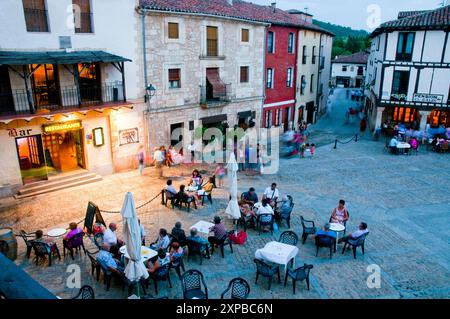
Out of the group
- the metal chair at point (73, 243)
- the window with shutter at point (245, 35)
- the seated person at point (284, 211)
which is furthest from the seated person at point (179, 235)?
the window with shutter at point (245, 35)

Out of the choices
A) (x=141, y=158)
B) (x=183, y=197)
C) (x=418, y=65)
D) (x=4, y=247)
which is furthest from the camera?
(x=418, y=65)

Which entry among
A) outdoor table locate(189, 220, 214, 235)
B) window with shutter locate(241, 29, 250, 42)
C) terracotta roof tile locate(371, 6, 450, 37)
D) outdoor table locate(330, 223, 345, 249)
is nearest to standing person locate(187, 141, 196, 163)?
window with shutter locate(241, 29, 250, 42)

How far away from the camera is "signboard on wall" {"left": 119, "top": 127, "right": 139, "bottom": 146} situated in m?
19.0

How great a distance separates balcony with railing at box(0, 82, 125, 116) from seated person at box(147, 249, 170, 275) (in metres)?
9.38

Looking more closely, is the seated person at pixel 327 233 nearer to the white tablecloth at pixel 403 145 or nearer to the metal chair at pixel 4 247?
the metal chair at pixel 4 247

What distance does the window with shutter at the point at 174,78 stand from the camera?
69.0 ft

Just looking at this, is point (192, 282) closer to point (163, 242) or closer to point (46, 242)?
point (163, 242)

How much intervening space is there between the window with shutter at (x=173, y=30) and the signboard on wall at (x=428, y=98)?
19.3m

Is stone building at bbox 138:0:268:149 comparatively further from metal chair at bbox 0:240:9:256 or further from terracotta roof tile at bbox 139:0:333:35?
metal chair at bbox 0:240:9:256

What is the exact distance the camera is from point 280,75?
30406mm

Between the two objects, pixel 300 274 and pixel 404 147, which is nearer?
pixel 300 274

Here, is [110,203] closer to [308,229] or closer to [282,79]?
[308,229]

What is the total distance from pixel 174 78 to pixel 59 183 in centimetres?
881

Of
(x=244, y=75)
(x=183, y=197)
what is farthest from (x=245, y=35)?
(x=183, y=197)
